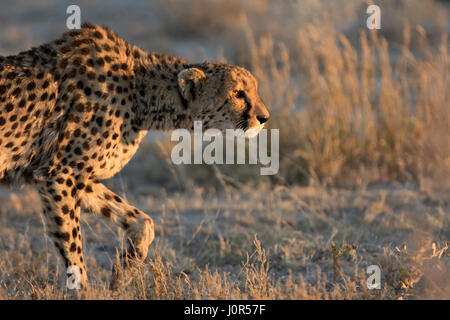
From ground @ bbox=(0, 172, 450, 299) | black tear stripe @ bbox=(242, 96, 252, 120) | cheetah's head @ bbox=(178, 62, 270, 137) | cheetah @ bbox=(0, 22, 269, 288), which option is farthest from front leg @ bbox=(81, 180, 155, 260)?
black tear stripe @ bbox=(242, 96, 252, 120)

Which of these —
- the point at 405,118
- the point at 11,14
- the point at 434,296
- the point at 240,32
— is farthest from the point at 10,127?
the point at 11,14

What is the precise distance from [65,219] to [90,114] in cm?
54

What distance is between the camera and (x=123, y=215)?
145 inches

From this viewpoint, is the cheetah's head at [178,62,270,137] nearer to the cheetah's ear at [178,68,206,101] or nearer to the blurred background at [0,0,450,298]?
the cheetah's ear at [178,68,206,101]

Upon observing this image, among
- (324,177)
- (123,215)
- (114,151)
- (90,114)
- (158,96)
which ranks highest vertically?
(158,96)

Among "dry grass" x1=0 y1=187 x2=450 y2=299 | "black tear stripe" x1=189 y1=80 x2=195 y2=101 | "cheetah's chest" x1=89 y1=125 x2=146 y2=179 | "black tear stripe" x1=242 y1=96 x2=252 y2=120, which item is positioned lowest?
"dry grass" x1=0 y1=187 x2=450 y2=299

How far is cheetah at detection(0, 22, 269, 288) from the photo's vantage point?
3396mm

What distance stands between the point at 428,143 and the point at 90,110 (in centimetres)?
366

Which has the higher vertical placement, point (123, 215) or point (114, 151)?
point (114, 151)

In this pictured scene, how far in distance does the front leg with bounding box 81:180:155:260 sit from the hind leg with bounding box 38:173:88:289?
206mm

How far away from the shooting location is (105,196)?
371 cm

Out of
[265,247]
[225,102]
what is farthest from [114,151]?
[265,247]

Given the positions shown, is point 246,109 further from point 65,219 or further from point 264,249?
point 65,219

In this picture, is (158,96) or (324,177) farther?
(324,177)
